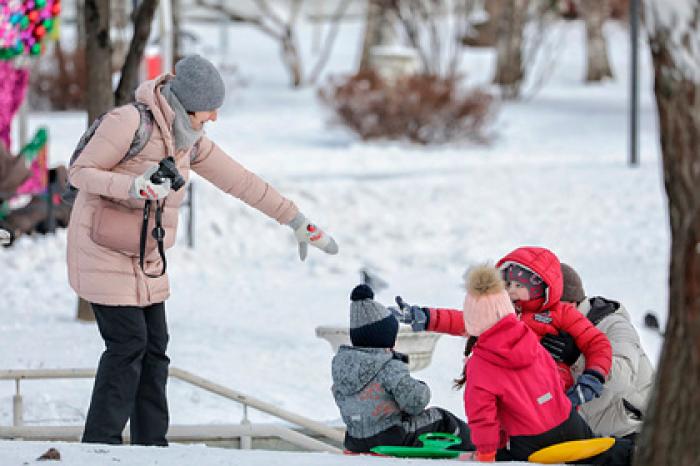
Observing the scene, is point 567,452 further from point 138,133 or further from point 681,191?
point 138,133

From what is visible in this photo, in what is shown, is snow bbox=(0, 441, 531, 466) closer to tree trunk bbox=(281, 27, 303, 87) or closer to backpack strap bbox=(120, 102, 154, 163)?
backpack strap bbox=(120, 102, 154, 163)

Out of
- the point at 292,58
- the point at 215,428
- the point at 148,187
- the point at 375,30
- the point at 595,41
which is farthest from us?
the point at 375,30

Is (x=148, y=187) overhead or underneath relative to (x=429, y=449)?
overhead

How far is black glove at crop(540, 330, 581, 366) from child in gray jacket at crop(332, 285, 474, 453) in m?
0.48

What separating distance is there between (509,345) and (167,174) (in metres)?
1.25

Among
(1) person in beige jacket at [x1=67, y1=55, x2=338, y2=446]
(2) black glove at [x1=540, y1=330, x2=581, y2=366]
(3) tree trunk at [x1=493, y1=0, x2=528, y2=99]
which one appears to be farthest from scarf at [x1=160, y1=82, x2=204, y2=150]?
(3) tree trunk at [x1=493, y1=0, x2=528, y2=99]

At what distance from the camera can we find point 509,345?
446cm

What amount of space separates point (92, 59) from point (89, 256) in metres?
4.42

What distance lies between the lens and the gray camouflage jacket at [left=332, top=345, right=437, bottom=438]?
488 centimetres

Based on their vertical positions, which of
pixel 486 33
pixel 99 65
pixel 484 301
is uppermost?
pixel 486 33

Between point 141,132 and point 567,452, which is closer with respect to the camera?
point 567,452

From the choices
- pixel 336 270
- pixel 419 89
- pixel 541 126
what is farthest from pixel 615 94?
pixel 336 270

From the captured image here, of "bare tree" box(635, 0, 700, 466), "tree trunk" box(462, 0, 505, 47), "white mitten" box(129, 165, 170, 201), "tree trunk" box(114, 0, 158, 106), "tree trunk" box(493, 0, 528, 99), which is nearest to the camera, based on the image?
"bare tree" box(635, 0, 700, 466)

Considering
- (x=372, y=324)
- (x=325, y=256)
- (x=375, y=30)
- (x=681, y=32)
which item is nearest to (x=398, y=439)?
(x=372, y=324)
